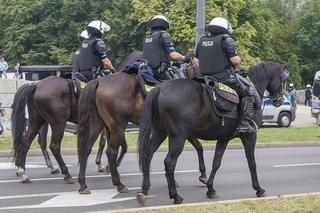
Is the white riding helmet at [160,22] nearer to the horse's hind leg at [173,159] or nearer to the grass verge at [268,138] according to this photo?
the horse's hind leg at [173,159]

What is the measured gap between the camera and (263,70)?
10.9 meters

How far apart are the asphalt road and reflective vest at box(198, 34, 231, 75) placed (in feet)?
6.63

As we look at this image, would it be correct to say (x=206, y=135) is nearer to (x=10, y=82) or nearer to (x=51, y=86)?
(x=51, y=86)

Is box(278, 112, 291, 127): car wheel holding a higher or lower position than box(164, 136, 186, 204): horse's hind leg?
lower

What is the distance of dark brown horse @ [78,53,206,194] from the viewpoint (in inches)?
430

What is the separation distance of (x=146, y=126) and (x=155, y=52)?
2073 millimetres

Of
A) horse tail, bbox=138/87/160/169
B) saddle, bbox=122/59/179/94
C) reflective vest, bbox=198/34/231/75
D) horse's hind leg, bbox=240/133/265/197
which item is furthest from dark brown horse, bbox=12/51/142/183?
horse's hind leg, bbox=240/133/265/197

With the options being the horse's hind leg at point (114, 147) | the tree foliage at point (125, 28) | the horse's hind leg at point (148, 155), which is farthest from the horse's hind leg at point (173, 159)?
the tree foliage at point (125, 28)

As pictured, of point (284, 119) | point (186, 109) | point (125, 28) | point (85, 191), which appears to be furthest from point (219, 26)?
point (125, 28)

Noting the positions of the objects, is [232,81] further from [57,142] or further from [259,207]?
[57,142]

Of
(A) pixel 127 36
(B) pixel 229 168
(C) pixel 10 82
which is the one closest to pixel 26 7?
(A) pixel 127 36

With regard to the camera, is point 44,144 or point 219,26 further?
point 44,144

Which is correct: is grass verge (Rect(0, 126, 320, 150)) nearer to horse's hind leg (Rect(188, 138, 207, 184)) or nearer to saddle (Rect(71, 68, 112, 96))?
saddle (Rect(71, 68, 112, 96))

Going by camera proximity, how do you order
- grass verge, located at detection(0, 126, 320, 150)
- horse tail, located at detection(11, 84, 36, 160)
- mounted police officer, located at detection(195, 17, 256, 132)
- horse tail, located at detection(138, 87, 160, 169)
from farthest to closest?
grass verge, located at detection(0, 126, 320, 150), horse tail, located at detection(11, 84, 36, 160), mounted police officer, located at detection(195, 17, 256, 132), horse tail, located at detection(138, 87, 160, 169)
